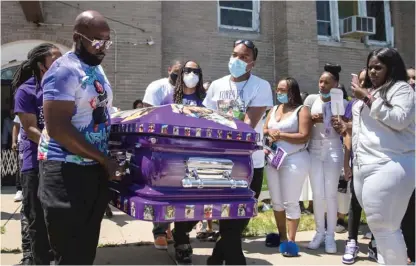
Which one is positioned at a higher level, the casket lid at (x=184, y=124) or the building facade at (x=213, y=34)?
the building facade at (x=213, y=34)

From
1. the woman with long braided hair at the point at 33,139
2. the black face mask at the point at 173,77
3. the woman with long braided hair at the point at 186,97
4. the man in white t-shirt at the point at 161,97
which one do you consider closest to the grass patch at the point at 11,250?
the woman with long braided hair at the point at 33,139

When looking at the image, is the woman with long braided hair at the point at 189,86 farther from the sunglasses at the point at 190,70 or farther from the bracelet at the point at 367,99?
the bracelet at the point at 367,99

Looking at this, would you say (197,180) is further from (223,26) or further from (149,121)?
(223,26)

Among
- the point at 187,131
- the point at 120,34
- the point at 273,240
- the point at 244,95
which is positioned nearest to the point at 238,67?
the point at 244,95

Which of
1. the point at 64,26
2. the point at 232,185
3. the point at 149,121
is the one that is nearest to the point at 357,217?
the point at 232,185

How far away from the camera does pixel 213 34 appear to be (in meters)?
9.18

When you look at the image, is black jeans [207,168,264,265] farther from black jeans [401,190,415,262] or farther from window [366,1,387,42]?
window [366,1,387,42]

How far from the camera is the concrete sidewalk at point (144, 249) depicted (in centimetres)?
383

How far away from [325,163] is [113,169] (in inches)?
106

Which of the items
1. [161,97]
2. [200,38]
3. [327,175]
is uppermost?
[200,38]

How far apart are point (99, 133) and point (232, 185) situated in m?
0.80

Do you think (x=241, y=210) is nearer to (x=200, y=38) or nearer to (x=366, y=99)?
(x=366, y=99)

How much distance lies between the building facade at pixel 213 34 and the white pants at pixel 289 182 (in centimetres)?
454

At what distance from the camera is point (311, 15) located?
9.48m
